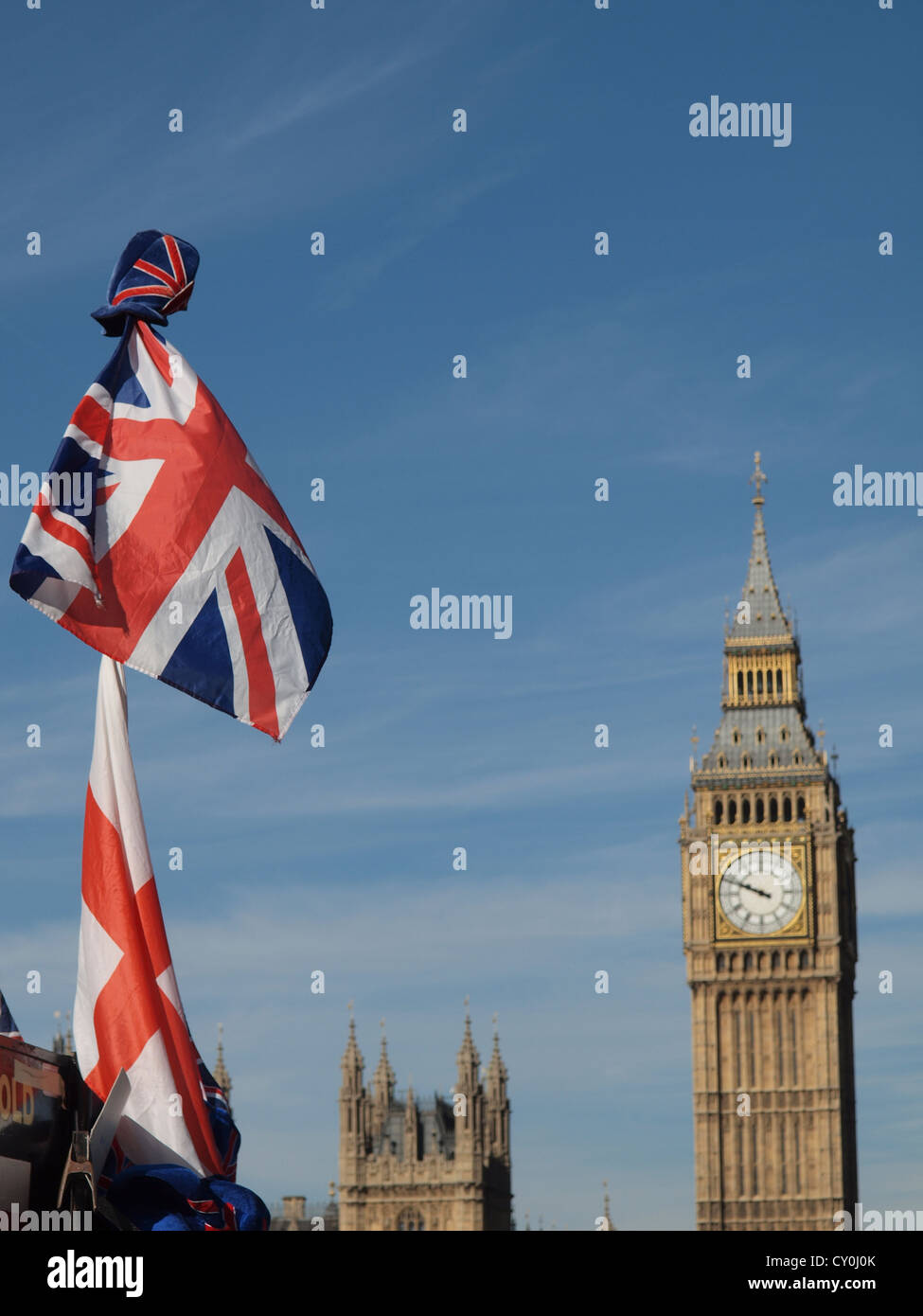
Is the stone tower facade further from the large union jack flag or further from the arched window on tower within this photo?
the large union jack flag

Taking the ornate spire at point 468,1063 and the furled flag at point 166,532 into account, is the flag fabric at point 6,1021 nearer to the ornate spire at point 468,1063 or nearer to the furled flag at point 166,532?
the furled flag at point 166,532

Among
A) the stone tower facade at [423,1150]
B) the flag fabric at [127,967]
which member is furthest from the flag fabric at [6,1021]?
the stone tower facade at [423,1150]

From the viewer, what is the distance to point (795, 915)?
111812 mm

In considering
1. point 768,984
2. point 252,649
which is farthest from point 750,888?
point 252,649

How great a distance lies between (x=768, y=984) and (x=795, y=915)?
3570 mm

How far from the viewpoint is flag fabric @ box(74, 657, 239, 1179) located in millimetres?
18312

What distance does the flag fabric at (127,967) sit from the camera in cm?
1831

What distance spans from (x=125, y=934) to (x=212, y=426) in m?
4.19

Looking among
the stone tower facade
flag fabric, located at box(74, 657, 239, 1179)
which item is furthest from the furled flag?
the stone tower facade

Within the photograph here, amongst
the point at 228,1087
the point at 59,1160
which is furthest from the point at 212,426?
the point at 228,1087

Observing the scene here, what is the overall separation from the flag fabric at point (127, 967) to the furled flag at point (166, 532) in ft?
1.88
